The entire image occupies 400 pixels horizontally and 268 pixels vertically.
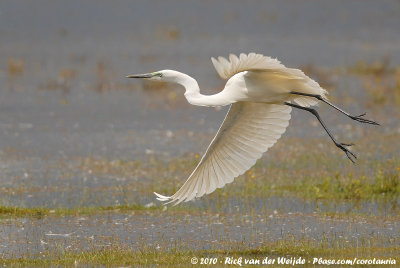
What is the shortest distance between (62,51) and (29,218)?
48.6ft

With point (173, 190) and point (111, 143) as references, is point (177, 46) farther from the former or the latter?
point (173, 190)

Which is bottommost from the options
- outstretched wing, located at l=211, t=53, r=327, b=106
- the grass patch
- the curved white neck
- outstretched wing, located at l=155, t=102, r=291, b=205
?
the grass patch

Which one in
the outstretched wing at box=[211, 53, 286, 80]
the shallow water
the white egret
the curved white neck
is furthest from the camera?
the shallow water

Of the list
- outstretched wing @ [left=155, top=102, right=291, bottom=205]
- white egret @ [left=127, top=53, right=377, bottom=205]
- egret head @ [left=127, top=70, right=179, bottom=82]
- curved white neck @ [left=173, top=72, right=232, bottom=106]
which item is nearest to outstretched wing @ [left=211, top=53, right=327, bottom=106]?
white egret @ [left=127, top=53, right=377, bottom=205]

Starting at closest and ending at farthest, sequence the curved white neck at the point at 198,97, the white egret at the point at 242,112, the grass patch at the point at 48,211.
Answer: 1. the curved white neck at the point at 198,97
2. the white egret at the point at 242,112
3. the grass patch at the point at 48,211

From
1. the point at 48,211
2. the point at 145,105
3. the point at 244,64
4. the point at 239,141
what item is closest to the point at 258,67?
the point at 244,64

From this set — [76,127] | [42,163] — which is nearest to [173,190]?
[42,163]

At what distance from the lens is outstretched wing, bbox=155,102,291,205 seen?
858cm

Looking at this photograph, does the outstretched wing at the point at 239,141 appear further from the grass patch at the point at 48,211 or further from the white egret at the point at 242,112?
the grass patch at the point at 48,211

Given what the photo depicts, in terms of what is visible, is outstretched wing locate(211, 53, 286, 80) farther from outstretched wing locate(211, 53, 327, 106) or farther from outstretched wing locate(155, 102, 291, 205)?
outstretched wing locate(155, 102, 291, 205)

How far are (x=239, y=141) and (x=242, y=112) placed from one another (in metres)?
0.30

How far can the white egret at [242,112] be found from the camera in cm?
830

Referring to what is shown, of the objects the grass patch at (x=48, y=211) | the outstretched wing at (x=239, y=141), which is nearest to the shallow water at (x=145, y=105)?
the grass patch at (x=48, y=211)

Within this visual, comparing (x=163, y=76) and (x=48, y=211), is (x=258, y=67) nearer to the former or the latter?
(x=163, y=76)
